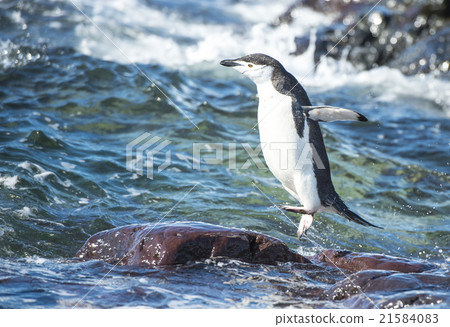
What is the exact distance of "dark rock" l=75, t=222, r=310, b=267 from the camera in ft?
15.8

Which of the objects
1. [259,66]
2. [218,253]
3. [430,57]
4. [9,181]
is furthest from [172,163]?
[430,57]

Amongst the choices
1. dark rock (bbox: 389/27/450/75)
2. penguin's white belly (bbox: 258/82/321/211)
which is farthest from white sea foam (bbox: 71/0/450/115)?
penguin's white belly (bbox: 258/82/321/211)

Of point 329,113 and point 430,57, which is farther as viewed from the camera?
point 430,57

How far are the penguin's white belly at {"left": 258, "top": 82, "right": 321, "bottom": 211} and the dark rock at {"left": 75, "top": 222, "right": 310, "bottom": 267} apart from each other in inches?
21.4

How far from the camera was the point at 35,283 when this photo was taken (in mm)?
4316

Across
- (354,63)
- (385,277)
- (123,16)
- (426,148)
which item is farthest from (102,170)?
(123,16)

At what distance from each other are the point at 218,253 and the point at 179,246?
1.08 ft

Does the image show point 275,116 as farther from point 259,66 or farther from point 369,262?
point 369,262

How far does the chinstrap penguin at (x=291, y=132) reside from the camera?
4984 millimetres

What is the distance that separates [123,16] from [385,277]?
12869 mm

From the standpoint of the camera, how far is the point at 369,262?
16.1 feet

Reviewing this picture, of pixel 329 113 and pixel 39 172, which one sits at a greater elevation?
pixel 329 113

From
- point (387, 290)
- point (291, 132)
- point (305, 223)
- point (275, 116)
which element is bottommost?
point (387, 290)

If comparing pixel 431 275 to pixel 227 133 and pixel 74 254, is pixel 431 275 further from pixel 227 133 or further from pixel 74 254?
pixel 227 133
